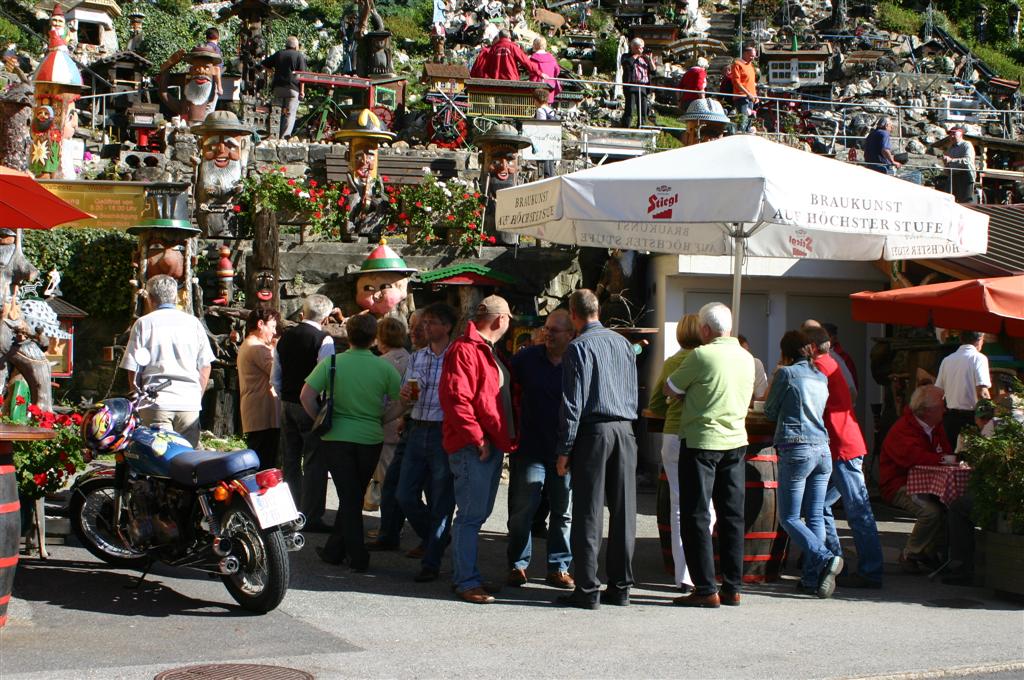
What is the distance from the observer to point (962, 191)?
17.6 m

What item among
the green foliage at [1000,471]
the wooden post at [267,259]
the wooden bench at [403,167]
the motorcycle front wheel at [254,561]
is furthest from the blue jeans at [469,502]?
the wooden bench at [403,167]

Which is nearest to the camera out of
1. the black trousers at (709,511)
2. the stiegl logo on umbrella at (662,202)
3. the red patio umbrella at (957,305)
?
the black trousers at (709,511)

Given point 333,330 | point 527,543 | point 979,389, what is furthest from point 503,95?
point 527,543

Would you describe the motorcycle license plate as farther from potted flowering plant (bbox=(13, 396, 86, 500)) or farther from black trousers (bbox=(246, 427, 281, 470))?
black trousers (bbox=(246, 427, 281, 470))

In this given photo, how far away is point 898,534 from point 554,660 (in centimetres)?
509

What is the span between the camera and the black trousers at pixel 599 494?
675cm

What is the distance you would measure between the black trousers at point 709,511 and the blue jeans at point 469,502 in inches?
44.1

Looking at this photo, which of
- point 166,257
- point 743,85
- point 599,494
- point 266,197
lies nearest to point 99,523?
point 599,494

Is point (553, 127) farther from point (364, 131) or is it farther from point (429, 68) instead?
point (429, 68)

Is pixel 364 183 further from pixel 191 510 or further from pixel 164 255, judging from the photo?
pixel 191 510

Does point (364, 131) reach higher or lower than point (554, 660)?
higher

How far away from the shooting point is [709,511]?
7016mm

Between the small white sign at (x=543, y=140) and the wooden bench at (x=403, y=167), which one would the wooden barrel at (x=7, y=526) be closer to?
the wooden bench at (x=403, y=167)

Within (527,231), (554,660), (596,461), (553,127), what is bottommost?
(554,660)
